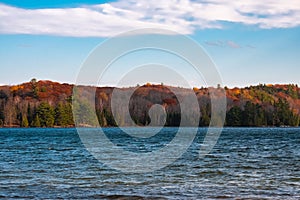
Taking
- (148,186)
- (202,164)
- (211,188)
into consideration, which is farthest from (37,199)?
(202,164)

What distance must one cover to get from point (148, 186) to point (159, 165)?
41.1 feet

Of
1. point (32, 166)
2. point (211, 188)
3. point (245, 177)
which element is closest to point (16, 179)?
point (32, 166)

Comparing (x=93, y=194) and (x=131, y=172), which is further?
(x=131, y=172)

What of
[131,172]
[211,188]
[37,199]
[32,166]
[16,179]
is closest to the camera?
[37,199]

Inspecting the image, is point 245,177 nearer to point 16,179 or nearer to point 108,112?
point 16,179

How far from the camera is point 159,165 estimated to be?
40594 millimetres

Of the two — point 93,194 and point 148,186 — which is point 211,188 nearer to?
point 148,186

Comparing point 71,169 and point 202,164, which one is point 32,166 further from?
point 202,164

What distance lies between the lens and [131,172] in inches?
1373

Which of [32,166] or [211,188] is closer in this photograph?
[211,188]

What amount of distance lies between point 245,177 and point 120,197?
→ 10.6 m

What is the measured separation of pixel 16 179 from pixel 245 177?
14102mm

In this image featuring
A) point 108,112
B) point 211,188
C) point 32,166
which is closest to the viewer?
point 211,188

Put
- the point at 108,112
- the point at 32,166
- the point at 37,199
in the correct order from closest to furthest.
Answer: the point at 37,199 → the point at 32,166 → the point at 108,112
